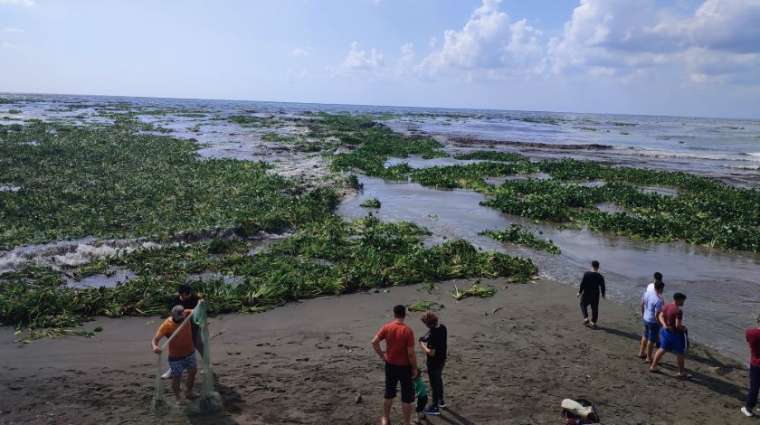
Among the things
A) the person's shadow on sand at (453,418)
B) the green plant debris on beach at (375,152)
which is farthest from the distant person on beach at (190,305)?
the green plant debris on beach at (375,152)

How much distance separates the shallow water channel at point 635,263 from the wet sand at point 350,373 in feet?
4.95

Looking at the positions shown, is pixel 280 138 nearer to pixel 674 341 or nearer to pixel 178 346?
pixel 178 346

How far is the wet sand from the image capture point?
786 centimetres

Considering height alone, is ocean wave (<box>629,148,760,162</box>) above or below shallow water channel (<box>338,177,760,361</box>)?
above

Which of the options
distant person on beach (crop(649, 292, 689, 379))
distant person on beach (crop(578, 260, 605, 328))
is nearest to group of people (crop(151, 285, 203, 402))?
distant person on beach (crop(649, 292, 689, 379))

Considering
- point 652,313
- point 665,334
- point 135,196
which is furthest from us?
point 135,196

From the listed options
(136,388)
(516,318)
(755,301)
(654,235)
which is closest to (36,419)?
(136,388)

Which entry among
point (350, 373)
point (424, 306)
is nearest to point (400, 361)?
point (350, 373)

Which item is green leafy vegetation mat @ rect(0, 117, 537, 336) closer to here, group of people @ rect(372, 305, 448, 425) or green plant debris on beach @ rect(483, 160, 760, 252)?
group of people @ rect(372, 305, 448, 425)

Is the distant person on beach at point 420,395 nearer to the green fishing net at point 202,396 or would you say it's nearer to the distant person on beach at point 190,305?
the green fishing net at point 202,396

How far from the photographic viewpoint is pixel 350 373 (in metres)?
9.14

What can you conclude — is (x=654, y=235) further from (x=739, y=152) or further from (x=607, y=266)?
(x=739, y=152)

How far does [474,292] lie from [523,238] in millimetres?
6170

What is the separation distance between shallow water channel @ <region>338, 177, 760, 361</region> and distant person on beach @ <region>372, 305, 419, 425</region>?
5975mm
